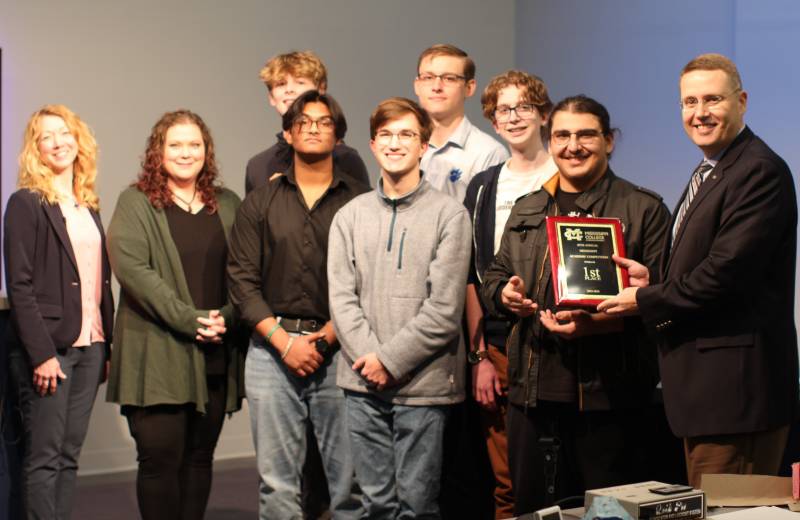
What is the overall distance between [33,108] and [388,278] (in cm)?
322

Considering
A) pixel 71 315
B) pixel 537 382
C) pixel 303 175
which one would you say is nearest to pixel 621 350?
pixel 537 382

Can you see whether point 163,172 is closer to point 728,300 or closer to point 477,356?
point 477,356

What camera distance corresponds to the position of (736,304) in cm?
278

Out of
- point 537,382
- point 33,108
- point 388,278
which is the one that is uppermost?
point 33,108

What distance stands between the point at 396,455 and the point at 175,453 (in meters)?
0.89

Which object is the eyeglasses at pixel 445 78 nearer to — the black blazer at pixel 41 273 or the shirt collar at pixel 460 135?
the shirt collar at pixel 460 135

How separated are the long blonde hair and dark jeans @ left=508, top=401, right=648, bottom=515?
200 cm

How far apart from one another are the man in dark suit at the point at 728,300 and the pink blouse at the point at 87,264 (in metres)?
2.18

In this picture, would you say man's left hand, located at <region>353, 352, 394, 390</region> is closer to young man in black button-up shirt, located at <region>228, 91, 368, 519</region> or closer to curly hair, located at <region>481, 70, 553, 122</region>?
young man in black button-up shirt, located at <region>228, 91, 368, 519</region>

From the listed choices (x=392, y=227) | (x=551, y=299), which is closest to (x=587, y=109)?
(x=551, y=299)

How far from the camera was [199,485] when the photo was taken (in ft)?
12.8

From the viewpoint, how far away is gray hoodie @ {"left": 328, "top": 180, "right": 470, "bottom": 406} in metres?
3.37

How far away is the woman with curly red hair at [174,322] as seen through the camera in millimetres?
3746

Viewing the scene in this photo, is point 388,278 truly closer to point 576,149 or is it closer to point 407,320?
point 407,320
